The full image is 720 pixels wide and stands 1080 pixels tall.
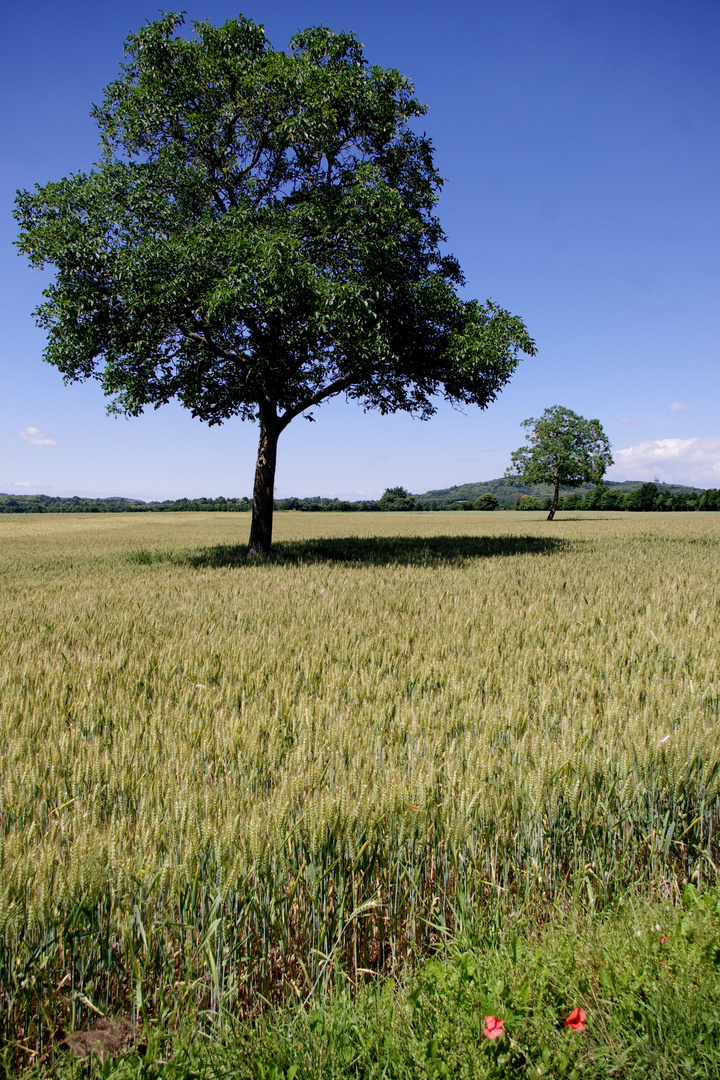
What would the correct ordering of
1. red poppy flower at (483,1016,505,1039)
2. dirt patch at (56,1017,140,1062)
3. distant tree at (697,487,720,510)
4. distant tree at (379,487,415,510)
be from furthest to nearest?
distant tree at (379,487,415,510) < distant tree at (697,487,720,510) < dirt patch at (56,1017,140,1062) < red poppy flower at (483,1016,505,1039)

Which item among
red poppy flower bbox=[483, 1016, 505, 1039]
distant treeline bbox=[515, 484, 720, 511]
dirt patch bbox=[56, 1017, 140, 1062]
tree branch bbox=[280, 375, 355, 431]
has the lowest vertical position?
dirt patch bbox=[56, 1017, 140, 1062]

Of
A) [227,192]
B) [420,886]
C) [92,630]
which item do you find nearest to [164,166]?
[227,192]

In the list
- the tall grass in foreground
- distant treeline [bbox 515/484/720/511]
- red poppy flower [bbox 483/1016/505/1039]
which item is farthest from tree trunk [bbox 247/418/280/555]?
distant treeline [bbox 515/484/720/511]

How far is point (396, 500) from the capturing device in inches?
5059

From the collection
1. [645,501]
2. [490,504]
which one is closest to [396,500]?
[490,504]

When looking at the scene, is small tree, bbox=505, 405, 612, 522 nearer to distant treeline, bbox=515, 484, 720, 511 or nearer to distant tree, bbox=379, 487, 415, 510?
distant treeline, bbox=515, 484, 720, 511

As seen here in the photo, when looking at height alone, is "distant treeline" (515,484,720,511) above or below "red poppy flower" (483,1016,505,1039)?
above

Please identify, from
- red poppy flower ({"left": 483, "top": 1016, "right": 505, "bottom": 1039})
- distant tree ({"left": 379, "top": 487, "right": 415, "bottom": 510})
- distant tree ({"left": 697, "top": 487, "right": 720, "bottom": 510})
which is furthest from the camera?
distant tree ({"left": 379, "top": 487, "right": 415, "bottom": 510})

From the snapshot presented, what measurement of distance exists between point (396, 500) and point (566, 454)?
69053mm

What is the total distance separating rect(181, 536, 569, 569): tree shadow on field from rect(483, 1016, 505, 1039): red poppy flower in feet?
40.2

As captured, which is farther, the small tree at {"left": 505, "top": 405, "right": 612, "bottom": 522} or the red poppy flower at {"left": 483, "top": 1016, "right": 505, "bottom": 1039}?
the small tree at {"left": 505, "top": 405, "right": 612, "bottom": 522}

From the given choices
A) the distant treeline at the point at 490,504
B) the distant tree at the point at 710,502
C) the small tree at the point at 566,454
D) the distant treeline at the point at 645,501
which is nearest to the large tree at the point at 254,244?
the small tree at the point at 566,454

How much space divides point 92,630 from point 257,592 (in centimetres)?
328

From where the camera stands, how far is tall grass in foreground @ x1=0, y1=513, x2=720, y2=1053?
1872 mm
